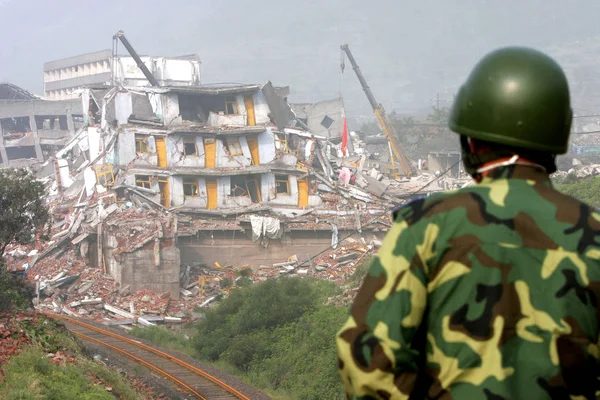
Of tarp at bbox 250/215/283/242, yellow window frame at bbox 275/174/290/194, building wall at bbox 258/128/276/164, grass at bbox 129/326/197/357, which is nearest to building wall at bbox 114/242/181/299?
grass at bbox 129/326/197/357

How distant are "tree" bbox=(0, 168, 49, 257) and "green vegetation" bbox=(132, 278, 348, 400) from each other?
17.9 feet

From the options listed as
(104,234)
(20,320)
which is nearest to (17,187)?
(20,320)

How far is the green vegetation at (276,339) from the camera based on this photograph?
54.7ft

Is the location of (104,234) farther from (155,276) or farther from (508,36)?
(508,36)

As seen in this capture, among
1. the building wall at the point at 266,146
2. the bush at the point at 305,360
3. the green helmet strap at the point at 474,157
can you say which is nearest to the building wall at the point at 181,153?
the building wall at the point at 266,146

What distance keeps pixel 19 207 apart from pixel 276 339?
9101 millimetres

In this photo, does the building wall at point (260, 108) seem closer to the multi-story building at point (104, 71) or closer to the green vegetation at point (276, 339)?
the green vegetation at point (276, 339)

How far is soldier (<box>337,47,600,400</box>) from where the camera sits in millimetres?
1689

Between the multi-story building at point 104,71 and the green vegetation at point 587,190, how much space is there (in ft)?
125

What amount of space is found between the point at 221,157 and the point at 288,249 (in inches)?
285

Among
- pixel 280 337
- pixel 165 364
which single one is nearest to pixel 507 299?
pixel 165 364

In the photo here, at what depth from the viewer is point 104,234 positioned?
106 feet

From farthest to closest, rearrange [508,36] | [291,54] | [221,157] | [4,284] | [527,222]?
1. [291,54]
2. [508,36]
3. [221,157]
4. [4,284]
5. [527,222]

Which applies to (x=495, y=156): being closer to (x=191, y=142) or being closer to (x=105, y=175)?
(x=191, y=142)
